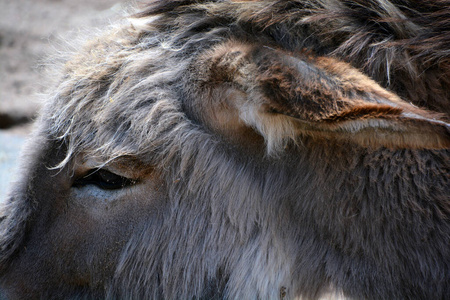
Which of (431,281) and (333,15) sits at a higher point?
(333,15)

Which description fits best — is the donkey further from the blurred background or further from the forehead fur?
the blurred background

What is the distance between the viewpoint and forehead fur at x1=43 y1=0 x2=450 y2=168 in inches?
77.1

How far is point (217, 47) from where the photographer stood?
81.7 inches

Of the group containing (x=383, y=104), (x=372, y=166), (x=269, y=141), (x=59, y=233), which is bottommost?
(x=59, y=233)

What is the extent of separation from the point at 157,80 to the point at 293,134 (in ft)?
2.32

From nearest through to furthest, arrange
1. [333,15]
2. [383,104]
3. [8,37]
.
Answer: [383,104] < [333,15] < [8,37]

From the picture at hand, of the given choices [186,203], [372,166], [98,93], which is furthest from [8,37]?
[372,166]

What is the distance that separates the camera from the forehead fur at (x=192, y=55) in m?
1.96

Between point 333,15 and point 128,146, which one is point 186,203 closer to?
point 128,146

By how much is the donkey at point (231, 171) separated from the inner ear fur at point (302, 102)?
1 centimetres

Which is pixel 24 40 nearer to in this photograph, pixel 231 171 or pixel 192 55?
pixel 192 55

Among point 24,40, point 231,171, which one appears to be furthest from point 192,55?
point 24,40

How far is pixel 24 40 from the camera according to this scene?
690cm

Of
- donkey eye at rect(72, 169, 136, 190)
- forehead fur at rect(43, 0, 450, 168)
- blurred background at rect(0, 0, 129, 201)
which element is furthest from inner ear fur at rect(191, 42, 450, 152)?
blurred background at rect(0, 0, 129, 201)
